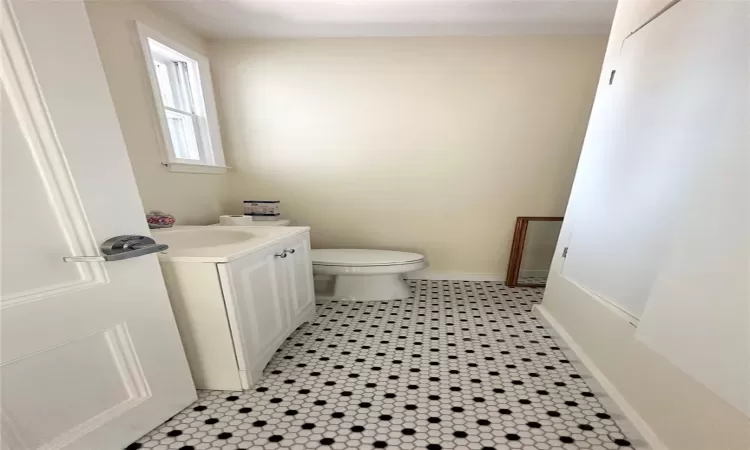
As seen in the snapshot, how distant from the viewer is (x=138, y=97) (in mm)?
1750

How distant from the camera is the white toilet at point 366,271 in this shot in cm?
224

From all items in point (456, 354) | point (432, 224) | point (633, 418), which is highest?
point (432, 224)

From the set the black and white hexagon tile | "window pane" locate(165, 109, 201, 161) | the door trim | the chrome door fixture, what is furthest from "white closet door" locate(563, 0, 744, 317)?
"window pane" locate(165, 109, 201, 161)

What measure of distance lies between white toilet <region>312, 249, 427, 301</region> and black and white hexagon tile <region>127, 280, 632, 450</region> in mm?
380

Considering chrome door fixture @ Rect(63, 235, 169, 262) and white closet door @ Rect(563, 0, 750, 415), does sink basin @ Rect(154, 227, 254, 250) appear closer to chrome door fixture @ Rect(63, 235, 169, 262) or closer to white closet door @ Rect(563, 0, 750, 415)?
chrome door fixture @ Rect(63, 235, 169, 262)

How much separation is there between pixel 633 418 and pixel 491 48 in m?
2.38

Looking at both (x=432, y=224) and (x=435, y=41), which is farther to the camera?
(x=432, y=224)

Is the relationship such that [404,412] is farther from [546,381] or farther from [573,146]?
[573,146]

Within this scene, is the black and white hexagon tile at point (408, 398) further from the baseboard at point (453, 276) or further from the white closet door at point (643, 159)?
the baseboard at point (453, 276)

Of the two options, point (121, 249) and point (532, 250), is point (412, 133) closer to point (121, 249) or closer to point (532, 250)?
point (532, 250)

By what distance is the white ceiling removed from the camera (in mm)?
1856

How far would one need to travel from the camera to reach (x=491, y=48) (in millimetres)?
2316

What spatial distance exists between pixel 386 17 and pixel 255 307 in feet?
6.49

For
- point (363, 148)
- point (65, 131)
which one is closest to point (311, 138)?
point (363, 148)
